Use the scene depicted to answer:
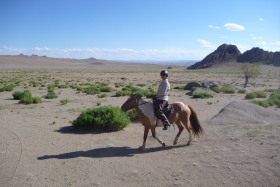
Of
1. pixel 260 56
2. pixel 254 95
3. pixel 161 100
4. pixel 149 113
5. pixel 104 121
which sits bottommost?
pixel 254 95

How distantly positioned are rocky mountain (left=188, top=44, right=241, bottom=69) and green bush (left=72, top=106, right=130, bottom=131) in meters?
106

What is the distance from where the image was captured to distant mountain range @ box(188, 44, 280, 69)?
103 metres

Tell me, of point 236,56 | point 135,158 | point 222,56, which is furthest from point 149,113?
point 236,56

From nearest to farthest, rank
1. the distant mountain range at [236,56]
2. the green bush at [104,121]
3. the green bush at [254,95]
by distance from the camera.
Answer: the green bush at [104,121]
the green bush at [254,95]
the distant mountain range at [236,56]

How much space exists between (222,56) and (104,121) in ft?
377

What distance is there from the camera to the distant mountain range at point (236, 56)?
103m

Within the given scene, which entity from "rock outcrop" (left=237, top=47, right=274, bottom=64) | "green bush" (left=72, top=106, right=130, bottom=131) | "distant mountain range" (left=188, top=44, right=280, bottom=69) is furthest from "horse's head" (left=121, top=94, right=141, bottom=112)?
"rock outcrop" (left=237, top=47, right=274, bottom=64)

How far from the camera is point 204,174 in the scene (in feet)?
18.0

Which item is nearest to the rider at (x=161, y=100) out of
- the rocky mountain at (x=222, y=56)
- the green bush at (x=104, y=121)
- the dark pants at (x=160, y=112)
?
the dark pants at (x=160, y=112)

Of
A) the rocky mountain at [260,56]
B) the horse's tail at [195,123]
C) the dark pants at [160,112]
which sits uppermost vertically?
the rocky mountain at [260,56]

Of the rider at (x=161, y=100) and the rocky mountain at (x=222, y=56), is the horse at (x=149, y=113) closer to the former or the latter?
the rider at (x=161, y=100)

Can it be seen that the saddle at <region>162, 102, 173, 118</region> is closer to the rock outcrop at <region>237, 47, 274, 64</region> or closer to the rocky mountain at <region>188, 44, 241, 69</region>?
the rock outcrop at <region>237, 47, 274, 64</region>

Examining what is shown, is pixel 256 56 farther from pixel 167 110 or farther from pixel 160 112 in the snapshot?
pixel 160 112

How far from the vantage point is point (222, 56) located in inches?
4557
